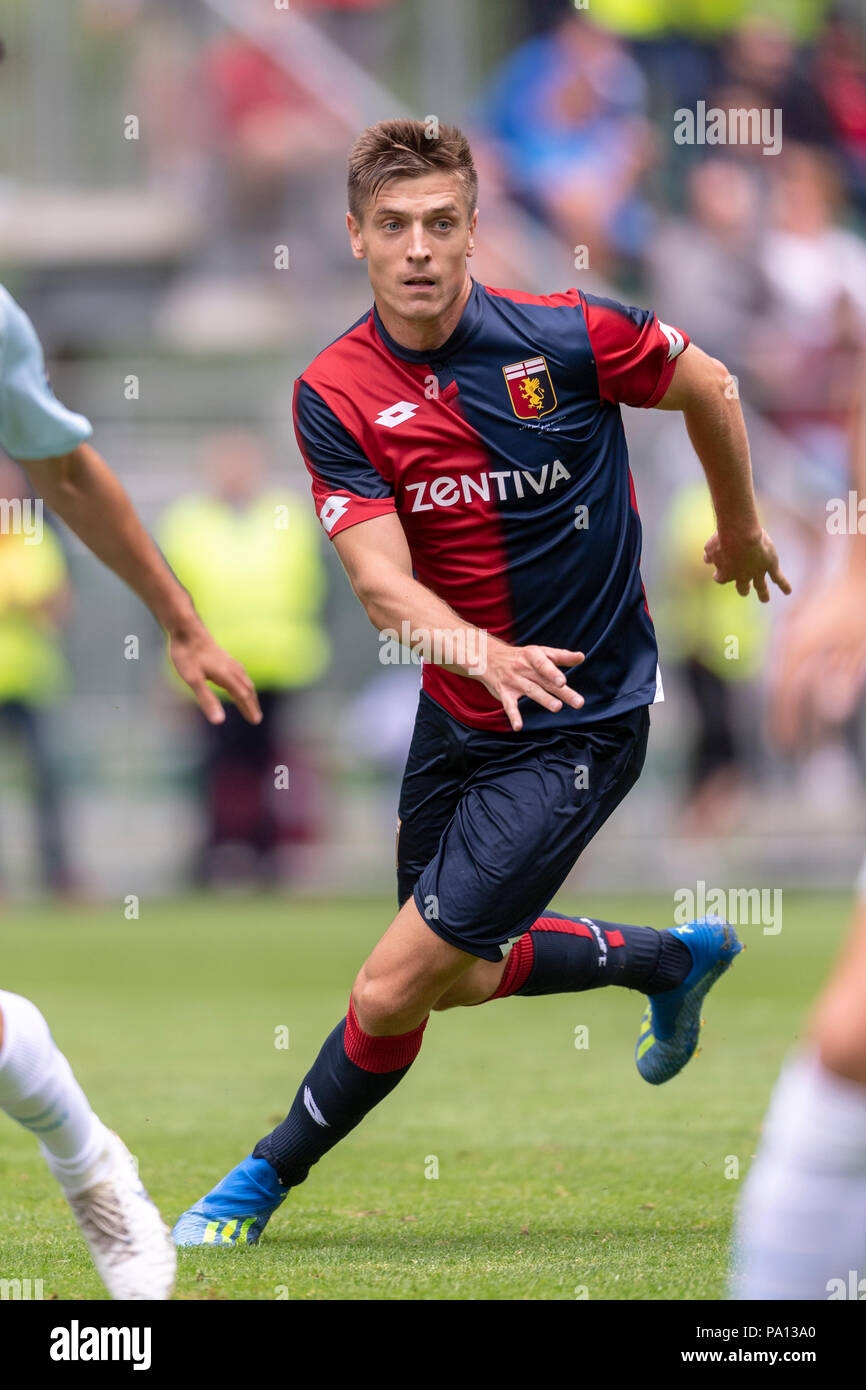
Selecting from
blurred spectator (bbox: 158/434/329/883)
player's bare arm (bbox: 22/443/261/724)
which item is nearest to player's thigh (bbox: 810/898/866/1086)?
player's bare arm (bbox: 22/443/261/724)

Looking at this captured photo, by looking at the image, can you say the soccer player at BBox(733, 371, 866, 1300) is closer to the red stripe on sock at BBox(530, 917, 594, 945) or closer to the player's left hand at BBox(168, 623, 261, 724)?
the player's left hand at BBox(168, 623, 261, 724)

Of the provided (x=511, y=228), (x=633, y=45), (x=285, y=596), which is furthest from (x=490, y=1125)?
(x=633, y=45)

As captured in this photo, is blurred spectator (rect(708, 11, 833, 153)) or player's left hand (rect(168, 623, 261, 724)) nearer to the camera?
player's left hand (rect(168, 623, 261, 724))

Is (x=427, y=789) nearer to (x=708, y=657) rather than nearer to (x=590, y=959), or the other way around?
(x=590, y=959)

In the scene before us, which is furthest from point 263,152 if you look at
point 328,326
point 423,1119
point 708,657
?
point 423,1119

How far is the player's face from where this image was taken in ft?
14.4

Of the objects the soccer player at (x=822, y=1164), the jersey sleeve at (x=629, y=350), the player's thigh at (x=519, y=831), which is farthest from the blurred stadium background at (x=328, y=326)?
the soccer player at (x=822, y=1164)

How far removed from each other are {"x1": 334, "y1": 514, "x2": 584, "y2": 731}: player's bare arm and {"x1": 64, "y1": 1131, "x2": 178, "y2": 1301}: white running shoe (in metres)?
1.18

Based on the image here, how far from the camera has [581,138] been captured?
1523 cm

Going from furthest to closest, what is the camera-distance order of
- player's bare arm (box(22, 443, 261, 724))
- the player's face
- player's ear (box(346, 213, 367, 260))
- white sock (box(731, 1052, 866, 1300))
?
player's ear (box(346, 213, 367, 260))
the player's face
player's bare arm (box(22, 443, 261, 724))
white sock (box(731, 1052, 866, 1300))

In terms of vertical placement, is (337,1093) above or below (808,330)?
below

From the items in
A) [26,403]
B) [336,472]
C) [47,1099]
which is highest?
[336,472]

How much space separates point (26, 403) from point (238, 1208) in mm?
1992

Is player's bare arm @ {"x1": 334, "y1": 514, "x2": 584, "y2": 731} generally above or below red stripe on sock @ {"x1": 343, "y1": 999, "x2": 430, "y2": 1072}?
above
